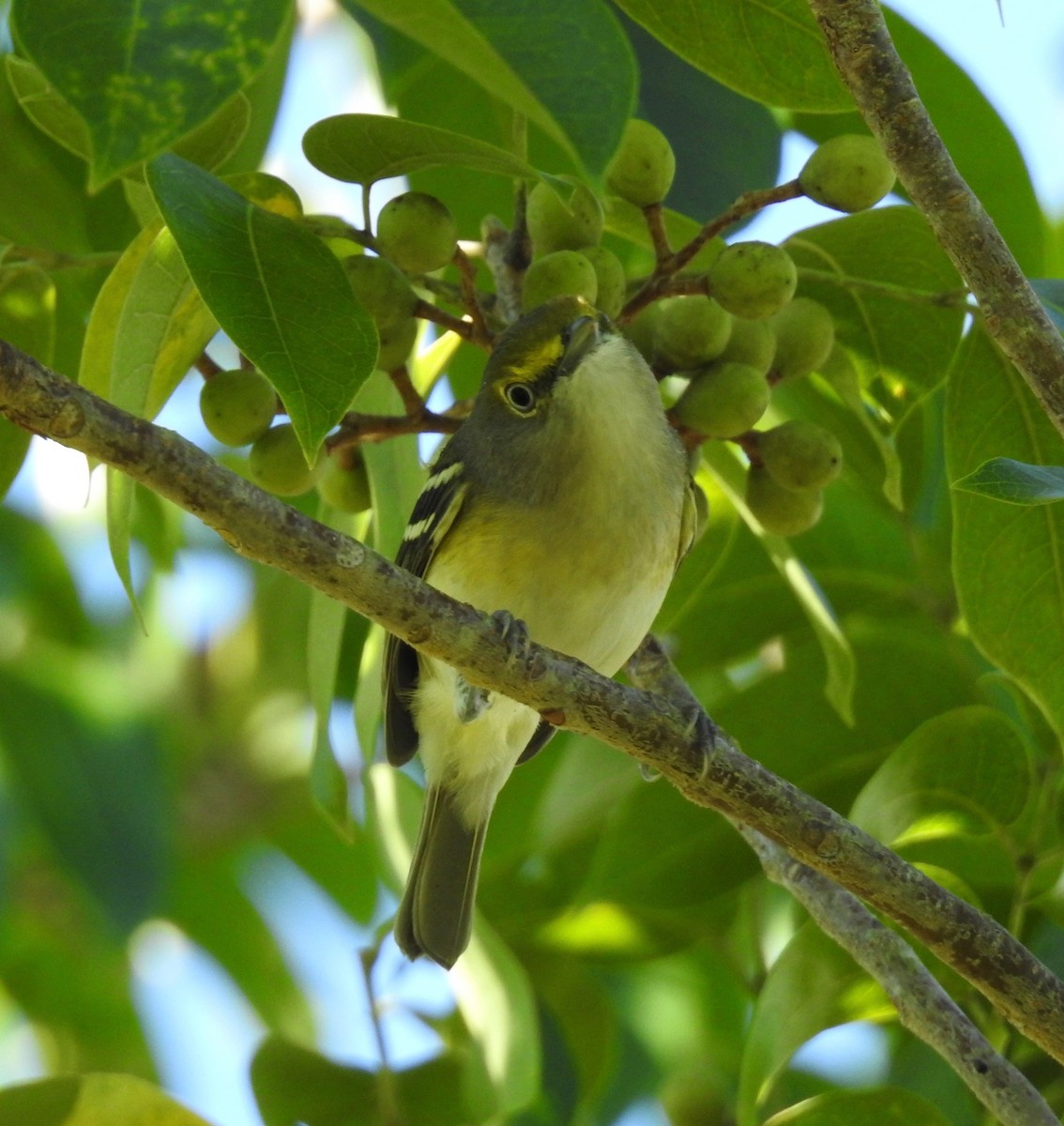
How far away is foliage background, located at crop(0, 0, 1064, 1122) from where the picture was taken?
294 cm

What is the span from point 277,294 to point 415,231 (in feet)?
1.71

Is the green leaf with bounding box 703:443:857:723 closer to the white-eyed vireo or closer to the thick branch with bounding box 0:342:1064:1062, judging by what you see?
the white-eyed vireo

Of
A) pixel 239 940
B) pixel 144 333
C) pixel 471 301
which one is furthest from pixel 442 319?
pixel 239 940

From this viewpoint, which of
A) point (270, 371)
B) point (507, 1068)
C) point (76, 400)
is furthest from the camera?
point (507, 1068)

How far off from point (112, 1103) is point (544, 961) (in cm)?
138

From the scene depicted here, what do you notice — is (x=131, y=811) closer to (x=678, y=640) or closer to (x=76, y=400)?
(x=678, y=640)

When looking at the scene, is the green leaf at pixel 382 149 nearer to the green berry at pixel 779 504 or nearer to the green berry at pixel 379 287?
the green berry at pixel 379 287

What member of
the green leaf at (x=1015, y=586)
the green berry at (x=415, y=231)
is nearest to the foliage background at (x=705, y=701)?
the green leaf at (x=1015, y=586)

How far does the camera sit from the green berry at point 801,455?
2.97 metres

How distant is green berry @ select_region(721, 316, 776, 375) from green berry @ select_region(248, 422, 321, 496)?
0.87m

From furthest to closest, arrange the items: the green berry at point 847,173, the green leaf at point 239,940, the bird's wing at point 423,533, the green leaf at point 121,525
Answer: the green leaf at point 239,940 < the bird's wing at point 423,533 < the green berry at point 847,173 < the green leaf at point 121,525

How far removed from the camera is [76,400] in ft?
6.10

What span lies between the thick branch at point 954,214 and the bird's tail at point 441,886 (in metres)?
1.87

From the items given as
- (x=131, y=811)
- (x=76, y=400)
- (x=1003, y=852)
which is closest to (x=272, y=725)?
(x=131, y=811)
